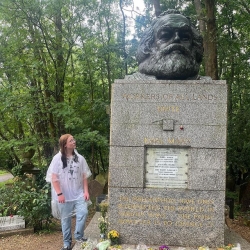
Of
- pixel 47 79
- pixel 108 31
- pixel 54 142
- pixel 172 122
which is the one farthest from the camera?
pixel 108 31

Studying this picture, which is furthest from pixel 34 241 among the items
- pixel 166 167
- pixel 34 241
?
pixel 166 167

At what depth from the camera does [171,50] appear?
4.70 m

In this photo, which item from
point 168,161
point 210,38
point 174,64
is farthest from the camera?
point 210,38

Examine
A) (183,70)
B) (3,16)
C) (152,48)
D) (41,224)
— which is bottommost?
(41,224)

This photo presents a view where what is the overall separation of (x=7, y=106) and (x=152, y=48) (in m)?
4.79

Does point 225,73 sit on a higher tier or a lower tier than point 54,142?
higher

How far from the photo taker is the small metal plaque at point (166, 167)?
Answer: 4.46 metres

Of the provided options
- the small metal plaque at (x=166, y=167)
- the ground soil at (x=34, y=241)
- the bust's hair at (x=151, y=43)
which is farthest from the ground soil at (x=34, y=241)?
the bust's hair at (x=151, y=43)

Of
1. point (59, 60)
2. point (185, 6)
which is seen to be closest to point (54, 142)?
point (59, 60)

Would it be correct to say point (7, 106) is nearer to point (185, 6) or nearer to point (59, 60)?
point (59, 60)

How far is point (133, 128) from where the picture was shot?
14.8 feet

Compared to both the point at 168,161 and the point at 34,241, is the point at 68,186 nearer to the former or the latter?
the point at 168,161

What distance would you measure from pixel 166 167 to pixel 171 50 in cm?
167

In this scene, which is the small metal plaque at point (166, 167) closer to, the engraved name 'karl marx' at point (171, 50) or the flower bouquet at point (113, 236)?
the flower bouquet at point (113, 236)
